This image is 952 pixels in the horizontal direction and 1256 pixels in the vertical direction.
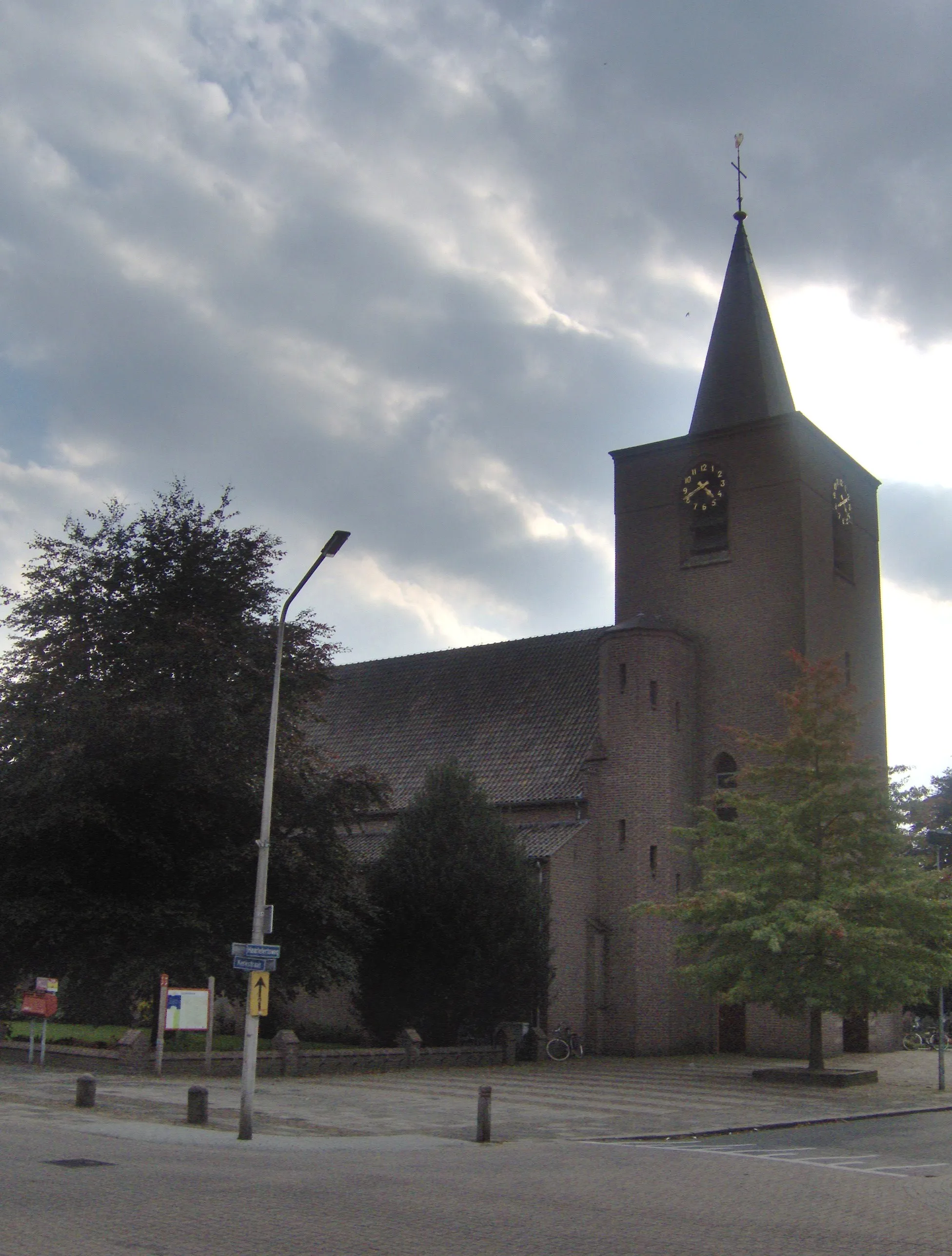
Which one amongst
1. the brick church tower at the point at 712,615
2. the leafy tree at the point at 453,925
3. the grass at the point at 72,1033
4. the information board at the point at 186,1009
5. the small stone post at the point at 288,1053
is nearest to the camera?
the information board at the point at 186,1009

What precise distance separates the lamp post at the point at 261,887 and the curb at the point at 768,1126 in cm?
464

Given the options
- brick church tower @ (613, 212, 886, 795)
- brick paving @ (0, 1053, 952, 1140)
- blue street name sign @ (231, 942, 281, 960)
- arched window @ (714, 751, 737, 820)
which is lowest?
brick paving @ (0, 1053, 952, 1140)

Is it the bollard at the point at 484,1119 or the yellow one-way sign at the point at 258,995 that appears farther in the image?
the yellow one-way sign at the point at 258,995

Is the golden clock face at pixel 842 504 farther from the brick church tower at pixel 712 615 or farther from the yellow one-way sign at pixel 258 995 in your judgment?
the yellow one-way sign at pixel 258 995

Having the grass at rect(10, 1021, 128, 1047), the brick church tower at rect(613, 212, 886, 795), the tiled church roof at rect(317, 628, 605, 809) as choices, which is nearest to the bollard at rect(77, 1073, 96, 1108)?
the grass at rect(10, 1021, 128, 1047)

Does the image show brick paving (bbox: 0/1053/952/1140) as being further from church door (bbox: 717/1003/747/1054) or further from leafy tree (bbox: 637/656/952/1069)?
church door (bbox: 717/1003/747/1054)

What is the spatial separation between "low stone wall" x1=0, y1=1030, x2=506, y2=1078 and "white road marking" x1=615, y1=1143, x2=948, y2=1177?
1116cm

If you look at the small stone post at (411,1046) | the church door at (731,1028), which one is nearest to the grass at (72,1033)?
the small stone post at (411,1046)

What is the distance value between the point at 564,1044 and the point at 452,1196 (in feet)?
74.4

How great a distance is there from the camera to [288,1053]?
87.0 feet

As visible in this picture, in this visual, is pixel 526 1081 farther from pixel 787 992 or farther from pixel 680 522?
pixel 680 522

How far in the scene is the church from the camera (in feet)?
118

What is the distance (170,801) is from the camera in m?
28.7

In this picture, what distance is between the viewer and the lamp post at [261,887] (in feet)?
53.4
